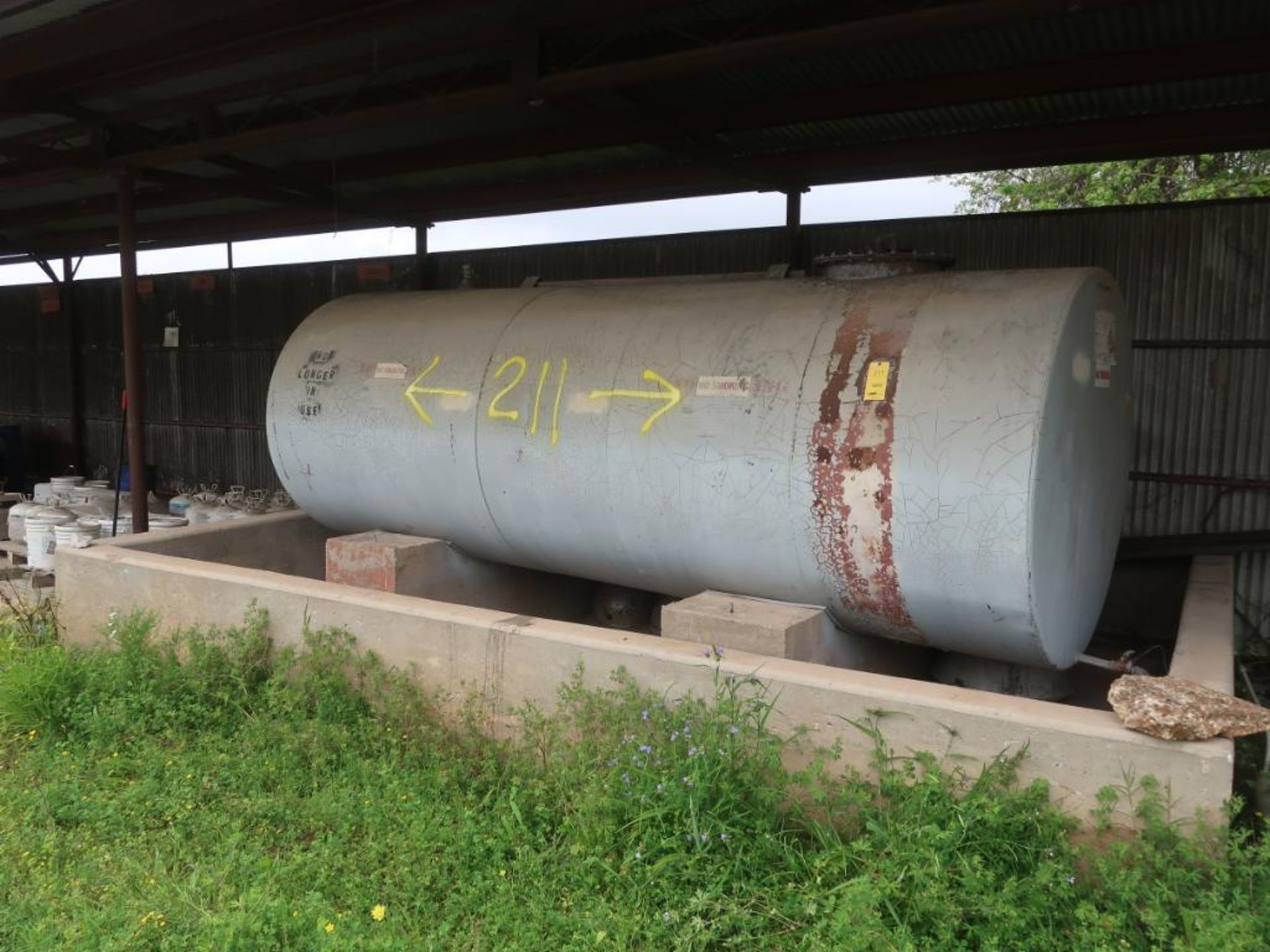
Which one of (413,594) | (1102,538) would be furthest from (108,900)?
(1102,538)

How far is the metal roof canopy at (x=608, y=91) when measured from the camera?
553cm

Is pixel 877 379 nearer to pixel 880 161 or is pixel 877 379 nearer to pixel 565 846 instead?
pixel 565 846

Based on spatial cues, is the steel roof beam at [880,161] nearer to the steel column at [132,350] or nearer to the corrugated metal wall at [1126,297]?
the corrugated metal wall at [1126,297]

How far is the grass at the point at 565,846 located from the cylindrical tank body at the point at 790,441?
869mm

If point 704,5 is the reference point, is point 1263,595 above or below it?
→ below

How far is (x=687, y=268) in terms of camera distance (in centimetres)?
884

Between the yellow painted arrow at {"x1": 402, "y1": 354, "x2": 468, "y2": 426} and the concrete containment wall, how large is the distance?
111cm

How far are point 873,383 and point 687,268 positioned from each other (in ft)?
16.3

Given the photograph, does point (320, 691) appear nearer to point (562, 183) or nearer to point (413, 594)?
point (413, 594)

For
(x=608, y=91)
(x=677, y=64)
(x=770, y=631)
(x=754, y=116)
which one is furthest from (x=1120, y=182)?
(x=770, y=631)

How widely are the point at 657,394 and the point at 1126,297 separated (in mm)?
4048

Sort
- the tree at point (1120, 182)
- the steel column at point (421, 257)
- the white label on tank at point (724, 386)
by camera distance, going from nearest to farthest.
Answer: the white label on tank at point (724, 386), the steel column at point (421, 257), the tree at point (1120, 182)

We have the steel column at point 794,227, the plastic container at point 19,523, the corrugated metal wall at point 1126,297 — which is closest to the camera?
the corrugated metal wall at point 1126,297

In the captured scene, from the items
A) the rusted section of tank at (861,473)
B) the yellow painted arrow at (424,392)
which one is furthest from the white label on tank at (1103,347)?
the yellow painted arrow at (424,392)
